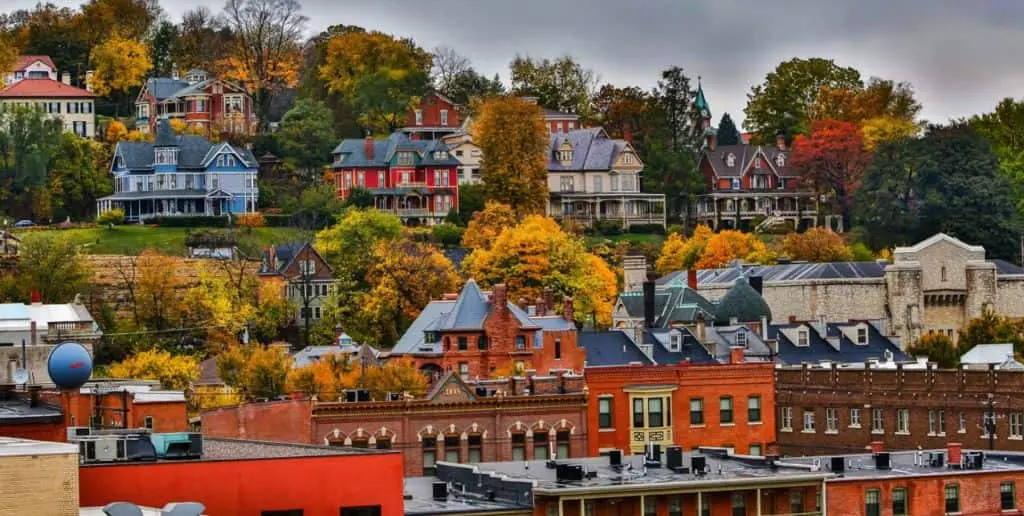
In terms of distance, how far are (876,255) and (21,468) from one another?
13445 centimetres

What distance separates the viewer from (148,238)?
161375 millimetres

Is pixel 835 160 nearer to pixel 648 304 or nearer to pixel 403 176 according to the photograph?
pixel 403 176

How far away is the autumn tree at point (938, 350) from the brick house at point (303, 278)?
3427 cm

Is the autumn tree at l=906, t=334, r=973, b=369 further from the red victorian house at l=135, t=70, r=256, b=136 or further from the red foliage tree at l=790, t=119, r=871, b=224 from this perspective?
the red victorian house at l=135, t=70, r=256, b=136

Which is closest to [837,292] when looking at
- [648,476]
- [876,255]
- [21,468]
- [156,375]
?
[876,255]

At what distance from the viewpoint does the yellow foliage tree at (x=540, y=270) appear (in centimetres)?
14425

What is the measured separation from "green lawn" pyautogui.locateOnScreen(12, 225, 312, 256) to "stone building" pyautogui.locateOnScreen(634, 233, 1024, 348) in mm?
30358

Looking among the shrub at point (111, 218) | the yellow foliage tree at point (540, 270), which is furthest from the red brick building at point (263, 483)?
the shrub at point (111, 218)

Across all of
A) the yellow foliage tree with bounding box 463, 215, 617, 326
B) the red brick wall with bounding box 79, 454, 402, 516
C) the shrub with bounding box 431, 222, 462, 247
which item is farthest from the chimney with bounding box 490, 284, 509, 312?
the shrub with bounding box 431, 222, 462, 247

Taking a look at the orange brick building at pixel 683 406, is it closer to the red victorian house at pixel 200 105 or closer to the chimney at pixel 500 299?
the chimney at pixel 500 299

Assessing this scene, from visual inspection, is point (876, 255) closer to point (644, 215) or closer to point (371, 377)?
point (644, 215)

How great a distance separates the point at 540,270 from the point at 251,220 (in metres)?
31.0

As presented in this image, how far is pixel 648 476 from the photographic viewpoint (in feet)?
237

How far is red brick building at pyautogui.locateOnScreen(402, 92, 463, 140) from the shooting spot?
648 feet
